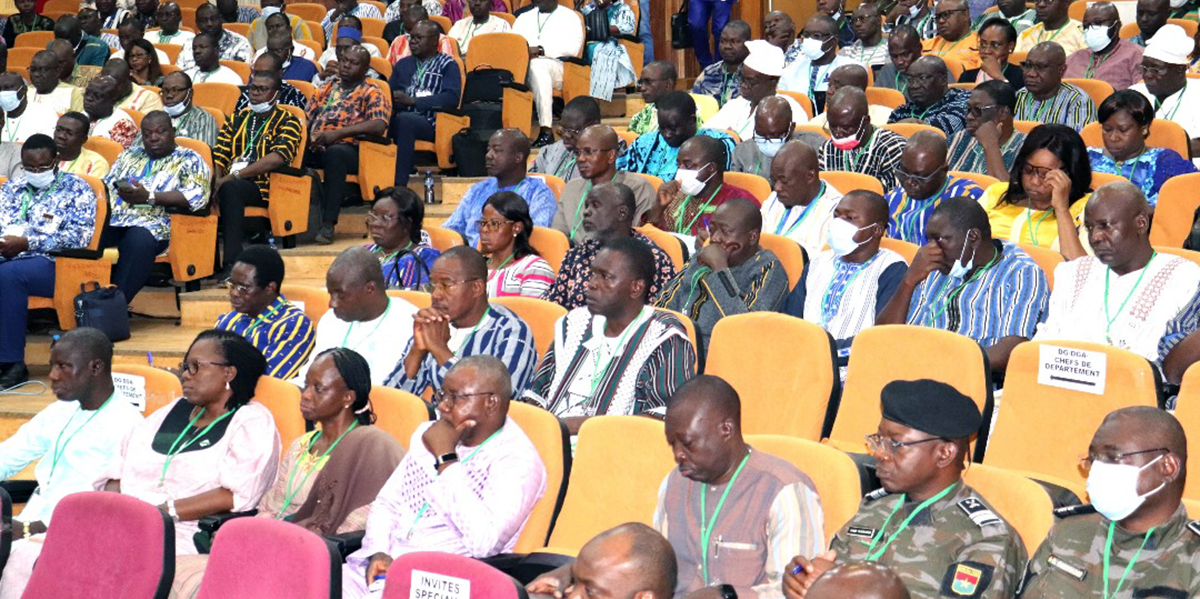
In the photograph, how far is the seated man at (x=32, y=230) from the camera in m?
6.84

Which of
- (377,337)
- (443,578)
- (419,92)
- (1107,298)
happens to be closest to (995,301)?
(1107,298)

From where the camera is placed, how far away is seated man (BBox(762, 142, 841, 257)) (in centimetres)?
605

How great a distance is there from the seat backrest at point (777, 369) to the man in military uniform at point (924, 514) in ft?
3.41

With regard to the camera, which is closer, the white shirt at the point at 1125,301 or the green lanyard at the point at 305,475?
the green lanyard at the point at 305,475

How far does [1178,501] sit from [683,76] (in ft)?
31.3

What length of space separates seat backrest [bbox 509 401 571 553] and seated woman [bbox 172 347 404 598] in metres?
0.49

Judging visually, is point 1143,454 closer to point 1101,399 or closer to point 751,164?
point 1101,399

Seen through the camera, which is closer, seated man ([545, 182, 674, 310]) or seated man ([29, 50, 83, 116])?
seated man ([545, 182, 674, 310])

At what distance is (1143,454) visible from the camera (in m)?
2.99

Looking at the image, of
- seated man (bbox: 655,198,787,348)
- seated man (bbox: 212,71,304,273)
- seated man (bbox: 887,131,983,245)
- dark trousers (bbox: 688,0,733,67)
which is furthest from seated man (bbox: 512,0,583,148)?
seated man (bbox: 655,198,787,348)

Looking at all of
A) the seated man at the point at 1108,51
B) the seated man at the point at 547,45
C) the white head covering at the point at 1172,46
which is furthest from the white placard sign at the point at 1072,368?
the seated man at the point at 547,45

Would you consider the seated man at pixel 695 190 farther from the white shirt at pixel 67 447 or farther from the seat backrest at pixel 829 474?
the seat backrest at pixel 829 474

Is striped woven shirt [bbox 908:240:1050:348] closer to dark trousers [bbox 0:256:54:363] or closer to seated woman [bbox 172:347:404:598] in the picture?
seated woman [bbox 172:347:404:598]

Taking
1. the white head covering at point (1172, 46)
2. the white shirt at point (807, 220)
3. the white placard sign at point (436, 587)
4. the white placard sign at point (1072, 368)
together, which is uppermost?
the white head covering at point (1172, 46)
